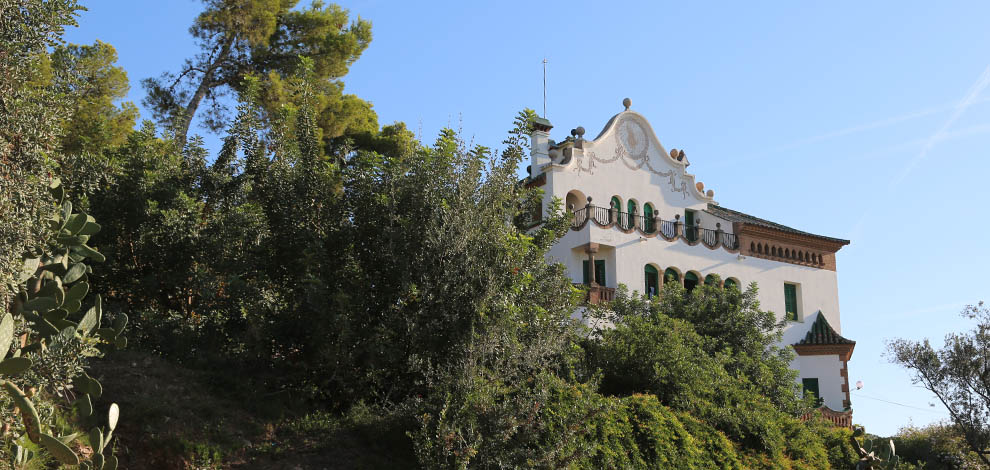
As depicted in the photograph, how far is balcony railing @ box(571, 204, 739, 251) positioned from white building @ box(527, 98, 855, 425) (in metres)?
0.04

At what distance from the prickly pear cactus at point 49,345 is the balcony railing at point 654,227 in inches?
735

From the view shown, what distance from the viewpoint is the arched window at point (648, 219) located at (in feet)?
90.4

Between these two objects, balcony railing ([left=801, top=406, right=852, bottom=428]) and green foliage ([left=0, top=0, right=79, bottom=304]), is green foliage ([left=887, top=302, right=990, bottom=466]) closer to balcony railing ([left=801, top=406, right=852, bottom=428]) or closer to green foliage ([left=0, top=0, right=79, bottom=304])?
balcony railing ([left=801, top=406, right=852, bottom=428])

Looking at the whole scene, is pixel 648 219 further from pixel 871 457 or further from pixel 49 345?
pixel 49 345

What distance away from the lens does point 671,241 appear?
90.7 feet

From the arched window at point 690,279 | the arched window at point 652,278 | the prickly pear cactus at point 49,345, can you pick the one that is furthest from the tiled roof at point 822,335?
the prickly pear cactus at point 49,345

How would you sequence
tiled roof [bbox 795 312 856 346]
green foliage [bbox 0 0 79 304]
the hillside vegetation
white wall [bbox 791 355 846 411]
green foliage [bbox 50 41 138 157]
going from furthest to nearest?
tiled roof [bbox 795 312 856 346], white wall [bbox 791 355 846 411], green foliage [bbox 50 41 138 157], the hillside vegetation, green foliage [bbox 0 0 79 304]

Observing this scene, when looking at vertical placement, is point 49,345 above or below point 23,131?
below

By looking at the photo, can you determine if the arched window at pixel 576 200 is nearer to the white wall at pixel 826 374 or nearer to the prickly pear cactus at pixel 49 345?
the white wall at pixel 826 374

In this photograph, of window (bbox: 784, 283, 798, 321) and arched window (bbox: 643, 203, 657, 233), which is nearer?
arched window (bbox: 643, 203, 657, 233)

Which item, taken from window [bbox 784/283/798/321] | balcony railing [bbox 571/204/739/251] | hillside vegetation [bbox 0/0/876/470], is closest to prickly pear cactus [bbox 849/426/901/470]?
hillside vegetation [bbox 0/0/876/470]

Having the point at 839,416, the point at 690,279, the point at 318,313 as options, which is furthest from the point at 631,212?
the point at 318,313

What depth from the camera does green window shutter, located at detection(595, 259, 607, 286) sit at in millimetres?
26136

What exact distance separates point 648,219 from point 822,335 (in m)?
7.98
